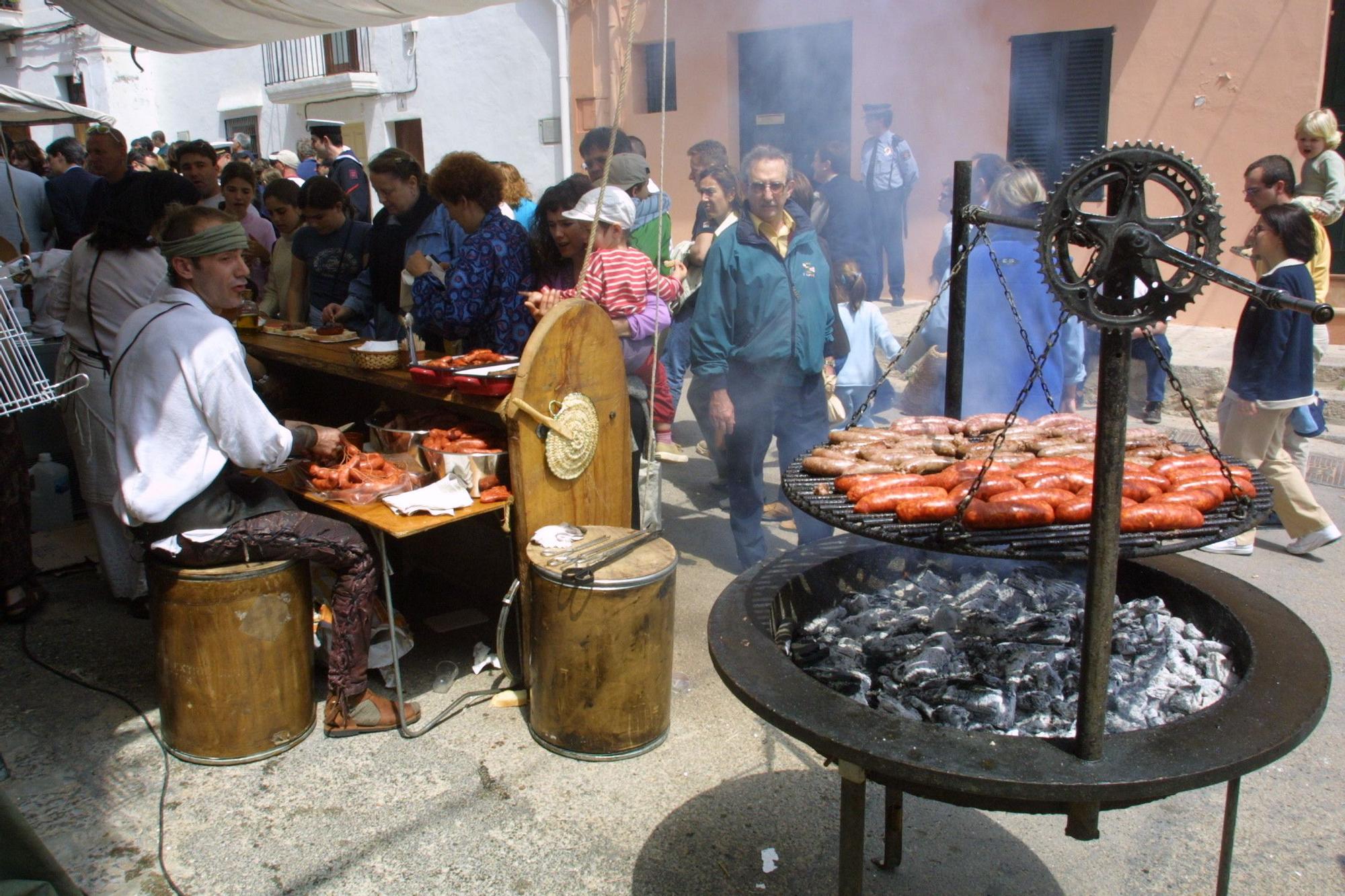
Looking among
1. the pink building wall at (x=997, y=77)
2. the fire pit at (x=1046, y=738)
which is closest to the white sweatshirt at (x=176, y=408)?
Answer: the fire pit at (x=1046, y=738)

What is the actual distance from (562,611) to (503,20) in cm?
1497

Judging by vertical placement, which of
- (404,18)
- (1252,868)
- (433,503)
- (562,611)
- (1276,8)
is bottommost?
(1252,868)

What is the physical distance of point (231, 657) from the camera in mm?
3498

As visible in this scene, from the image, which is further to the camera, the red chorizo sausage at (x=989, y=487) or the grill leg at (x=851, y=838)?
the red chorizo sausage at (x=989, y=487)

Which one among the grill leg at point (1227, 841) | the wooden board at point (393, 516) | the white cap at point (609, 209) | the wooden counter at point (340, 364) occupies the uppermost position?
the white cap at point (609, 209)

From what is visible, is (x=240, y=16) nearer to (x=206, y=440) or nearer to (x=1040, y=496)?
(x=206, y=440)

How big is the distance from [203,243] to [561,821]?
2464mm

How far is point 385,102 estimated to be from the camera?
1891cm

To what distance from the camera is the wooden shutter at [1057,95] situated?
10.4m

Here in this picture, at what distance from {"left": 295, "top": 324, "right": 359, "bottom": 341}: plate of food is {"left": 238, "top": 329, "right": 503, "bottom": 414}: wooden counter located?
0.04 m

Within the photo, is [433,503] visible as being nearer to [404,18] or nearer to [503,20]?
[404,18]

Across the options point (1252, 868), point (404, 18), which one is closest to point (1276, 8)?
point (404, 18)

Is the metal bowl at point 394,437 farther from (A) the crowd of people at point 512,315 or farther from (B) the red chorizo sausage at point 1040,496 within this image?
(B) the red chorizo sausage at point 1040,496

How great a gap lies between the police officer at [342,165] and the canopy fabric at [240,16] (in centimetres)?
267
